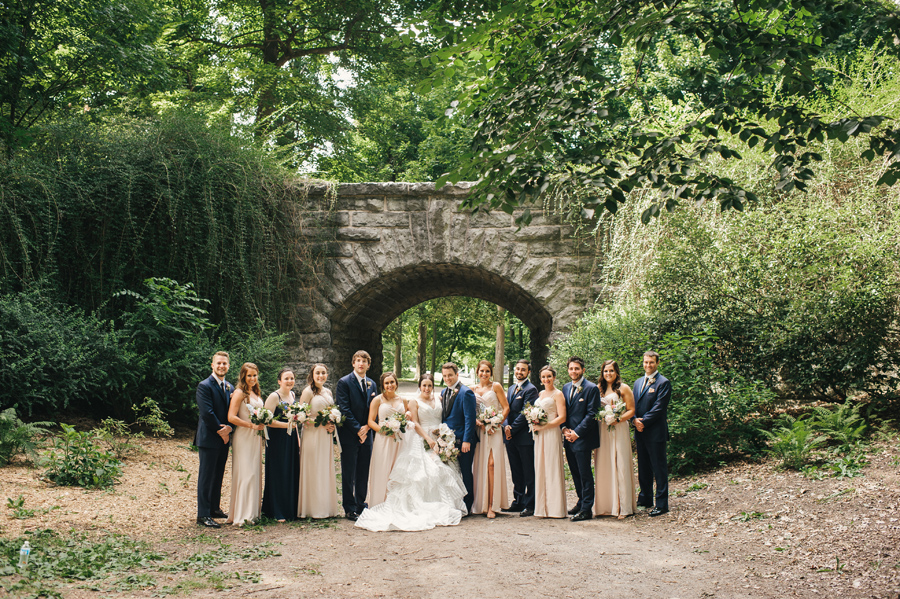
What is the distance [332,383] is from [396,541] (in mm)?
6292

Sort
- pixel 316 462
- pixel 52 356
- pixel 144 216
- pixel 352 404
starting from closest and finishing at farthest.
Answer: pixel 316 462 → pixel 352 404 → pixel 52 356 → pixel 144 216

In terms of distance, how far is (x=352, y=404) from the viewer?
6551mm

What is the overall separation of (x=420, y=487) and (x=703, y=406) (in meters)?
3.26

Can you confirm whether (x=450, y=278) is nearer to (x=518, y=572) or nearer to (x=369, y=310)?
(x=369, y=310)

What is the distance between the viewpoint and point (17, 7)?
948cm

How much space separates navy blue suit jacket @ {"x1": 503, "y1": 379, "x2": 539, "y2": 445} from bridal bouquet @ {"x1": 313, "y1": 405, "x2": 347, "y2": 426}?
1689 mm

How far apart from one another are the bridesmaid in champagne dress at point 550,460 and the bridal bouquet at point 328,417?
1827 millimetres

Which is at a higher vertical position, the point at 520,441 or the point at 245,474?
the point at 520,441

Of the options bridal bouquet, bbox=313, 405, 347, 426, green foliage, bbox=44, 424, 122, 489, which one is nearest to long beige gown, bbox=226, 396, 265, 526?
bridal bouquet, bbox=313, 405, 347, 426

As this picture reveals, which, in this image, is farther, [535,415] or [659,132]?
[535,415]

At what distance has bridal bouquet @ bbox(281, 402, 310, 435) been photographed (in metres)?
6.25

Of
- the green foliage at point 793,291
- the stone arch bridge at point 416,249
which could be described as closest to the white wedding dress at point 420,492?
the green foliage at point 793,291

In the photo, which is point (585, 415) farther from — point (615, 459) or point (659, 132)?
point (659, 132)

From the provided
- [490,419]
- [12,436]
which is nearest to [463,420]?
[490,419]
